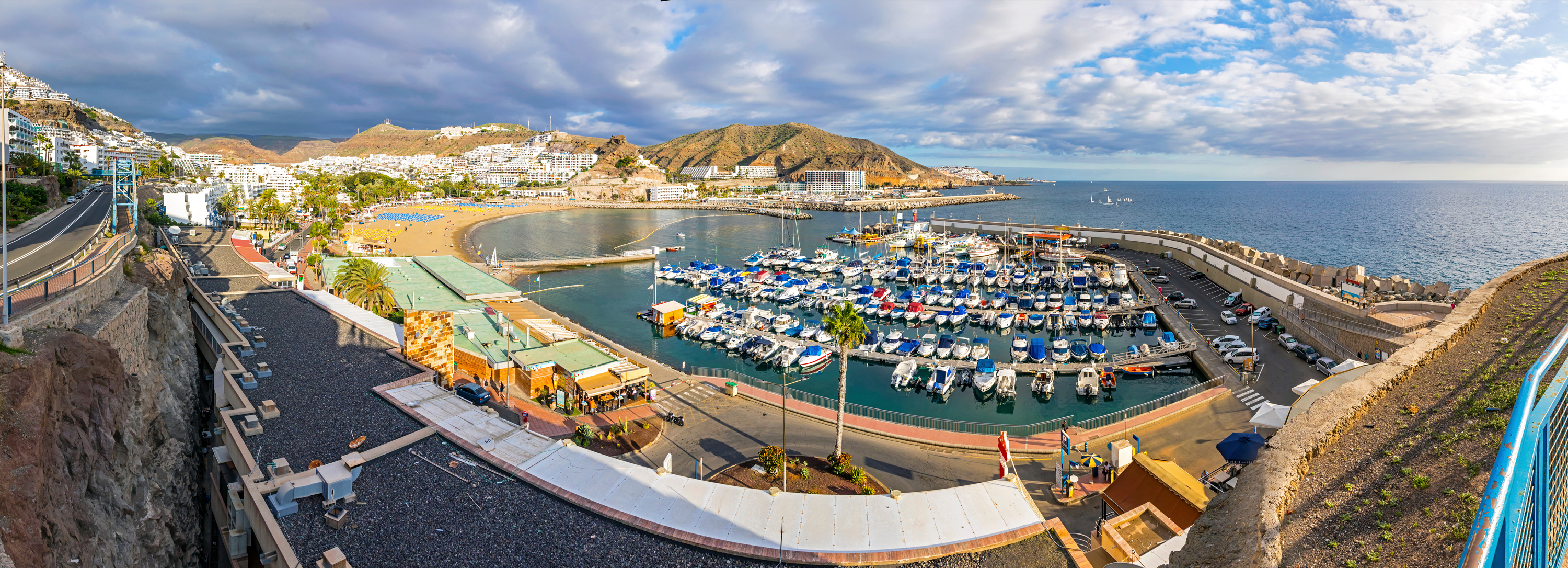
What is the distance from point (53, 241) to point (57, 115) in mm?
106292

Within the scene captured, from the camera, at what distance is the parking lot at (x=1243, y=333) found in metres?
24.6

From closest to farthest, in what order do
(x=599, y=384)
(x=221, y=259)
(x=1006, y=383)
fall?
(x=599, y=384) < (x=1006, y=383) < (x=221, y=259)

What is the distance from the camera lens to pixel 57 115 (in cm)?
9425

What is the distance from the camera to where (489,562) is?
11023 mm

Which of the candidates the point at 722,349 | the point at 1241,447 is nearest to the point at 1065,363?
the point at 1241,447

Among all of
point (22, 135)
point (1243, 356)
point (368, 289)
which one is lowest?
point (1243, 356)

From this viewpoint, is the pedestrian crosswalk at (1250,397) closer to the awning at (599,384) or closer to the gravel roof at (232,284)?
the awning at (599,384)

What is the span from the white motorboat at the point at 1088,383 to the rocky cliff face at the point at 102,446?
30428 mm

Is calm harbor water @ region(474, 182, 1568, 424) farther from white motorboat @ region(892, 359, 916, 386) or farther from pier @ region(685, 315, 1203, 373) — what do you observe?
white motorboat @ region(892, 359, 916, 386)

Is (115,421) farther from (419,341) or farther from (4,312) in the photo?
(419,341)

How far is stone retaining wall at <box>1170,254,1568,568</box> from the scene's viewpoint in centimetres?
629

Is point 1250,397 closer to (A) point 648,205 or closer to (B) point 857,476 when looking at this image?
(B) point 857,476

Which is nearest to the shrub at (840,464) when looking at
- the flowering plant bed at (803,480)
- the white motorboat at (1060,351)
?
the flowering plant bed at (803,480)

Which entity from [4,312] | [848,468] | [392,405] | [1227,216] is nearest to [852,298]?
[848,468]
